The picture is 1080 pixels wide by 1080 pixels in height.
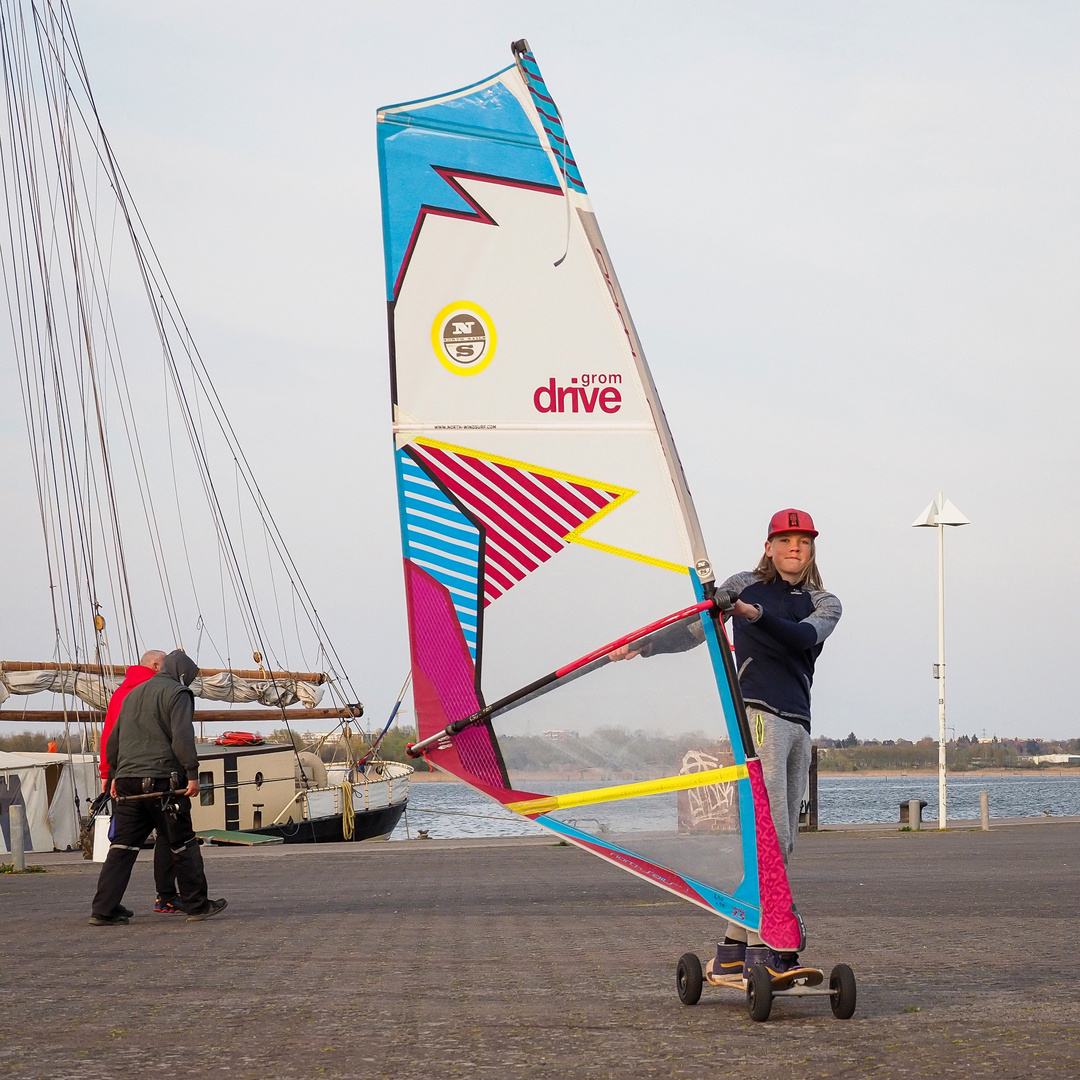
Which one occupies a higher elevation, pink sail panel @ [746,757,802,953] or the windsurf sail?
the windsurf sail

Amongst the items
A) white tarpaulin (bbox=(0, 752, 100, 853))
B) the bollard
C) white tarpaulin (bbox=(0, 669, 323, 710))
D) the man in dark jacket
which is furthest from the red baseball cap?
white tarpaulin (bbox=(0, 752, 100, 853))

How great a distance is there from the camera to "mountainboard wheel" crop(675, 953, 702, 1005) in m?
4.79

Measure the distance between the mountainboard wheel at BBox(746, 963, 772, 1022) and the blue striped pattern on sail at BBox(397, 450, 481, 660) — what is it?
5.69 feet

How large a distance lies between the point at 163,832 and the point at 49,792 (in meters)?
15.2

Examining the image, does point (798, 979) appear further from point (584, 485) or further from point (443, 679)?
point (584, 485)

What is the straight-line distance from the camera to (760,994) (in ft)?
14.4

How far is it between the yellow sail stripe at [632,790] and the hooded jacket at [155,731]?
4.43 meters

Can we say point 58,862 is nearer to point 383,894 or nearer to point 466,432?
point 383,894

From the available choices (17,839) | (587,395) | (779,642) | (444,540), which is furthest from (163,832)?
(17,839)

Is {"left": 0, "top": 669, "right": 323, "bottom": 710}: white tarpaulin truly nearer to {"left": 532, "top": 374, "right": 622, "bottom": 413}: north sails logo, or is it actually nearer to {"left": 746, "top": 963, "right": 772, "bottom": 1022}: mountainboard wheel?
{"left": 532, "top": 374, "right": 622, "bottom": 413}: north sails logo

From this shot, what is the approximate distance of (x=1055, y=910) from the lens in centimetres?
825

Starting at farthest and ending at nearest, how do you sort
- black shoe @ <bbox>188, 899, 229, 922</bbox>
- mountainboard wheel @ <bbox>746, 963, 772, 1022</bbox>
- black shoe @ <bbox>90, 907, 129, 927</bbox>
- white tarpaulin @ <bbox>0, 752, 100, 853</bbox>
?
white tarpaulin @ <bbox>0, 752, 100, 853</bbox>, black shoe @ <bbox>188, 899, 229, 922</bbox>, black shoe @ <bbox>90, 907, 129, 927</bbox>, mountainboard wheel @ <bbox>746, 963, 772, 1022</bbox>

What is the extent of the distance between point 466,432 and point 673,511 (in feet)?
3.09

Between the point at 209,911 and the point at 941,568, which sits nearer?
the point at 209,911
